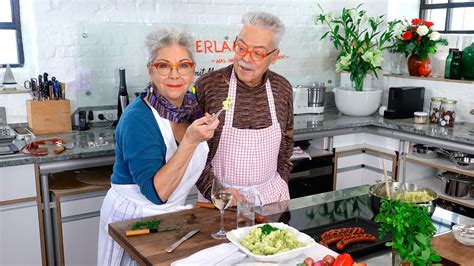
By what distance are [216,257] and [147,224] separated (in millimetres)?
387

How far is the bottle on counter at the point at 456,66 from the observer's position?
419 cm

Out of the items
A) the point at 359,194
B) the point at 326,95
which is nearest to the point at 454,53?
the point at 326,95

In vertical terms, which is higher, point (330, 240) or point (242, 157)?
point (242, 157)

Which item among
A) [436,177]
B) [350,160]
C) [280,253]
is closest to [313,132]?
[350,160]

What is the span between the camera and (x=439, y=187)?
405 cm

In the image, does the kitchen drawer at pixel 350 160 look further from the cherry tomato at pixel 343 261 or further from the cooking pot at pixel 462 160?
the cherry tomato at pixel 343 261

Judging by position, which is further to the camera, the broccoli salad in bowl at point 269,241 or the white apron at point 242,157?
the white apron at point 242,157

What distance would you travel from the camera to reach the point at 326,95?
505 centimetres

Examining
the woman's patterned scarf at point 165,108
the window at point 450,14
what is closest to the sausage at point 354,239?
the woman's patterned scarf at point 165,108

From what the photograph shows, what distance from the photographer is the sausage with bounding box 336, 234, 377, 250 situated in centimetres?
173

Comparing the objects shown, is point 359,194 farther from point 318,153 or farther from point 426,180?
point 426,180

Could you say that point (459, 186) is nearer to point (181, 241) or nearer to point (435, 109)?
point (435, 109)

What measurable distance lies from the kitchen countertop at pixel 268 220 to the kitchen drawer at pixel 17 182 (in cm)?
123

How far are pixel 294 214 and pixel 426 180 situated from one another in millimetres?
2582
